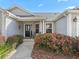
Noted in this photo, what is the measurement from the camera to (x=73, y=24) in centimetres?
1684

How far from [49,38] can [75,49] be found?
7.60 ft

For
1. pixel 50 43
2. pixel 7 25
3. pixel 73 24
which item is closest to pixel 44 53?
pixel 50 43

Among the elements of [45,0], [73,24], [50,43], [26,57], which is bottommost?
[26,57]

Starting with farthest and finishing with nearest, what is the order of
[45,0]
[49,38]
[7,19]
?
[45,0] < [7,19] < [49,38]

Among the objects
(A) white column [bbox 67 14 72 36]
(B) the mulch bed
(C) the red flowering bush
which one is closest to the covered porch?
(A) white column [bbox 67 14 72 36]

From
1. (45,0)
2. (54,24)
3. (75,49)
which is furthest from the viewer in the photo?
(45,0)

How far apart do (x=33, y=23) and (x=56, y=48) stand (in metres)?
13.1

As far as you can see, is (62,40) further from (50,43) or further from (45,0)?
(45,0)

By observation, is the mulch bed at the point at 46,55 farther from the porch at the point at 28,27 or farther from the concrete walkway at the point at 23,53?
the porch at the point at 28,27

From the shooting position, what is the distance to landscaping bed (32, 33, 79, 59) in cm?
1229

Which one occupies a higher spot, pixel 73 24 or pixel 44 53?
pixel 73 24

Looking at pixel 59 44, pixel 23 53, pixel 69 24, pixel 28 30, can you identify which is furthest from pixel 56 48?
pixel 28 30

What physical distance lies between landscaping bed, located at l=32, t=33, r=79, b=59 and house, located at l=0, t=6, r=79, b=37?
3.61 meters

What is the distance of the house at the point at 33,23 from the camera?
16.7 meters
